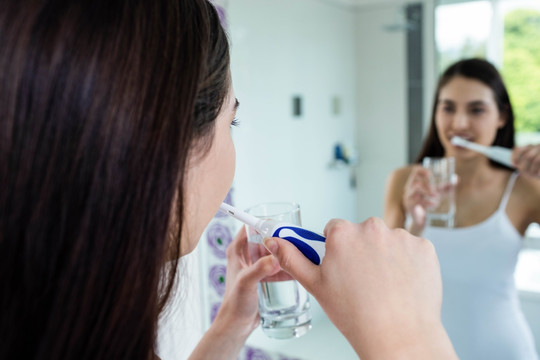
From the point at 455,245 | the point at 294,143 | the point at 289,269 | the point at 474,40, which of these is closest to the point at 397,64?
the point at 474,40

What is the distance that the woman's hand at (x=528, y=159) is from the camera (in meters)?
0.83

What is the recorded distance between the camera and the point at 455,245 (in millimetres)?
873

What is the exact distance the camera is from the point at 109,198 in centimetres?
32

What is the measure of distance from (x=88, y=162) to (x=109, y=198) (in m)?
0.03

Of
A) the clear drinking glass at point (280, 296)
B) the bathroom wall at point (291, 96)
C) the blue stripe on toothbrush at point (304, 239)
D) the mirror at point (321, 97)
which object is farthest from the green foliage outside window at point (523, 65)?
the blue stripe on toothbrush at point (304, 239)

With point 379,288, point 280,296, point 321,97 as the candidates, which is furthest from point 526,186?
point 379,288

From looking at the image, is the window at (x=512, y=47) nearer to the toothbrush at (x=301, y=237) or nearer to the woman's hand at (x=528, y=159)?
the woman's hand at (x=528, y=159)

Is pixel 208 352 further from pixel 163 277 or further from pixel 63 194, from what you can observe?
pixel 63 194

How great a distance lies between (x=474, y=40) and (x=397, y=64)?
0.45ft

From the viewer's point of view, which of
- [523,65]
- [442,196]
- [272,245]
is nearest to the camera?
[272,245]

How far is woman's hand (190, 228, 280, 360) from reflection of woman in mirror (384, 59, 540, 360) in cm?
35

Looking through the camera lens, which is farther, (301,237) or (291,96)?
(291,96)

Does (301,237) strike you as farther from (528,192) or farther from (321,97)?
(528,192)

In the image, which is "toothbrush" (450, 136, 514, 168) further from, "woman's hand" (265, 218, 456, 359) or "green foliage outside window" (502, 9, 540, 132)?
"woman's hand" (265, 218, 456, 359)
